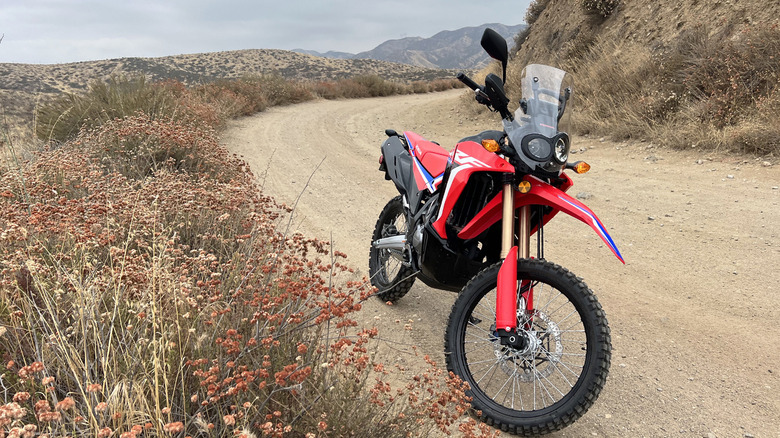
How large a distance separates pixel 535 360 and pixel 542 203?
2.82 ft

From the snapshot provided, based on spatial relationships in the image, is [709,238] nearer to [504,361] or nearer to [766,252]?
[766,252]

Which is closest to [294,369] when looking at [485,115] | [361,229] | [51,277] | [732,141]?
[51,277]

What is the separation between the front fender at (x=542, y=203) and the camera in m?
2.51

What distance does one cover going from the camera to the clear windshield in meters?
2.63

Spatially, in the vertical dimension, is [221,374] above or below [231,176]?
below

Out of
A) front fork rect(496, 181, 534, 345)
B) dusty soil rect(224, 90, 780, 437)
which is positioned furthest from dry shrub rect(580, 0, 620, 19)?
front fork rect(496, 181, 534, 345)

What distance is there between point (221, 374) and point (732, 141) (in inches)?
314

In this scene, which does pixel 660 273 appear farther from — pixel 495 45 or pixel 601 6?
pixel 601 6

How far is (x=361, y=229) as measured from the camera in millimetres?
5684

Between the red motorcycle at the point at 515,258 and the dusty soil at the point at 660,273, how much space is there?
32 cm

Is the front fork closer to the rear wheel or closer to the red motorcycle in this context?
the red motorcycle

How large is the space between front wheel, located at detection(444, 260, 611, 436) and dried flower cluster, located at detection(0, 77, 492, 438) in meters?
0.23

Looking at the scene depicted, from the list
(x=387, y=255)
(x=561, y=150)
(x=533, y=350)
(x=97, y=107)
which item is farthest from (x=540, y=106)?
(x=97, y=107)

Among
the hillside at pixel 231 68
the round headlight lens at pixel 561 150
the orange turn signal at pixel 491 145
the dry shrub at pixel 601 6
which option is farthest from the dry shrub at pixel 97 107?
the hillside at pixel 231 68
